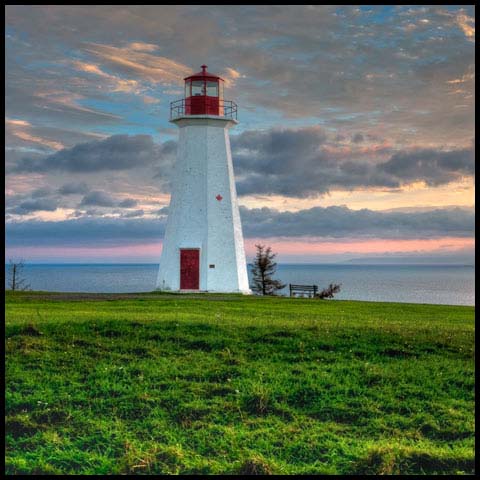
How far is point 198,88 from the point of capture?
33344 millimetres

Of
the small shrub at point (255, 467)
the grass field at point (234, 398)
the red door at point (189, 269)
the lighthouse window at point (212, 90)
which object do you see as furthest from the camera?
the lighthouse window at point (212, 90)

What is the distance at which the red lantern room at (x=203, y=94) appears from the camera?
→ 32.7 m

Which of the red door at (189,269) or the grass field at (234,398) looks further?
the red door at (189,269)

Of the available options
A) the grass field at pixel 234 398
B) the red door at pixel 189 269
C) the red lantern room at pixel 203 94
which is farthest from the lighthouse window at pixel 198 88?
the grass field at pixel 234 398

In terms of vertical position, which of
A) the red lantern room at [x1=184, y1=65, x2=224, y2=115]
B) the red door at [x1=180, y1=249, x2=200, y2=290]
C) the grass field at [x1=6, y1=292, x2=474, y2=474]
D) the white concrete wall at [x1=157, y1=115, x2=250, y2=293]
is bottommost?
the grass field at [x1=6, y1=292, x2=474, y2=474]

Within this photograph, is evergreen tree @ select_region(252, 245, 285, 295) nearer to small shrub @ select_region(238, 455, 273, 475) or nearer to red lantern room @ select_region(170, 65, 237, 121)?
red lantern room @ select_region(170, 65, 237, 121)

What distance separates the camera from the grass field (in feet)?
27.1

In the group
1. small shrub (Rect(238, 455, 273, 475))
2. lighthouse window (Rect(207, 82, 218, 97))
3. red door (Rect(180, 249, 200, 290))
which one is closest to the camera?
small shrub (Rect(238, 455, 273, 475))

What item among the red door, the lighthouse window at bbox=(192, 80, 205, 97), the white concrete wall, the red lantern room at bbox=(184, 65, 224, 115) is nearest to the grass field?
the red door

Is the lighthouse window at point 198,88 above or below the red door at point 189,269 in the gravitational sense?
above

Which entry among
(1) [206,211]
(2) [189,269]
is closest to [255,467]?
(2) [189,269]

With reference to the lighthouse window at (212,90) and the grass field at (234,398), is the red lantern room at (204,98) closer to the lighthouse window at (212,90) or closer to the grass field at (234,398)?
the lighthouse window at (212,90)

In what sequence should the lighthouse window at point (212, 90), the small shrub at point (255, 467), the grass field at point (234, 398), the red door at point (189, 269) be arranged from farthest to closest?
the lighthouse window at point (212, 90)
the red door at point (189, 269)
the grass field at point (234, 398)
the small shrub at point (255, 467)

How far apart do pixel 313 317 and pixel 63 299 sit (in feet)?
37.5
